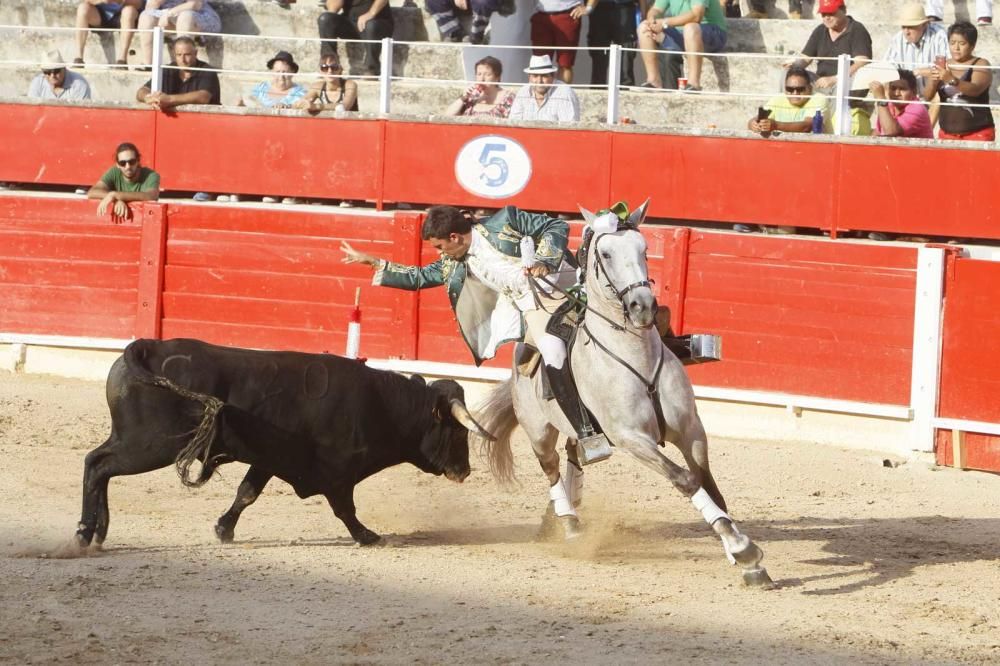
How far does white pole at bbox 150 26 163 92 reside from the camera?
12.1 metres

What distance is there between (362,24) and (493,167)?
2.43 meters

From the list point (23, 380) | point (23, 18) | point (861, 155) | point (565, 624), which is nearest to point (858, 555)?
point (565, 624)

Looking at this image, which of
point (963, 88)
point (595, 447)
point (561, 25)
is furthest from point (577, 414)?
point (561, 25)

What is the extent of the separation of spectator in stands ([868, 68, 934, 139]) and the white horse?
4801 millimetres

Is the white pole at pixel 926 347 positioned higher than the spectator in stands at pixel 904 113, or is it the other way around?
the spectator in stands at pixel 904 113

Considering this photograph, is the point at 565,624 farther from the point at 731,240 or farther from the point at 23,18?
the point at 23,18

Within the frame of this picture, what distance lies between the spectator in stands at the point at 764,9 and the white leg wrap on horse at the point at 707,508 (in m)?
7.98

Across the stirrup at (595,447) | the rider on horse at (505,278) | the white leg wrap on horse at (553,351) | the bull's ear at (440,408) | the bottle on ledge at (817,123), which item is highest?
the bottle on ledge at (817,123)

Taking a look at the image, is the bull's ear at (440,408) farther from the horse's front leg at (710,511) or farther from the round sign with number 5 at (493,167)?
the round sign with number 5 at (493,167)

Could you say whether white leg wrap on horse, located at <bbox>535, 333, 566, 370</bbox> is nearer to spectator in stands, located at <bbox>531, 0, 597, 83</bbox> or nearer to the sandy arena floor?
the sandy arena floor

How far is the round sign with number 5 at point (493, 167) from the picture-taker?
1150cm

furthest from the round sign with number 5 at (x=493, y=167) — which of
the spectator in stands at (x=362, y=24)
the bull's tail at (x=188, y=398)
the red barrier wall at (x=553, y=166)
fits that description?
the bull's tail at (x=188, y=398)

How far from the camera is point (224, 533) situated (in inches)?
274

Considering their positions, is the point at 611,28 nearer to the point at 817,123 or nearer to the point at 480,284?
the point at 817,123
